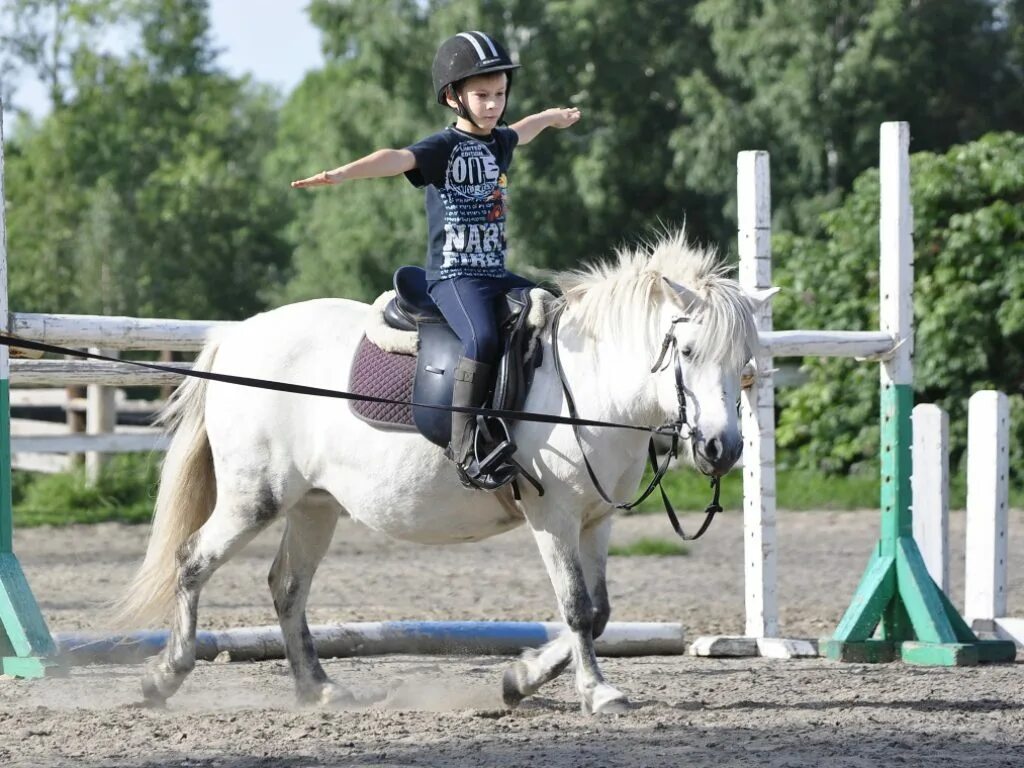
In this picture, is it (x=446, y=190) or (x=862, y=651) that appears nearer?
(x=446, y=190)

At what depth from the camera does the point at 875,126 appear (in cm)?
2544

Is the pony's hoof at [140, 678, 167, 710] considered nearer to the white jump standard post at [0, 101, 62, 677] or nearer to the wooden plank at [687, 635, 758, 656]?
the white jump standard post at [0, 101, 62, 677]

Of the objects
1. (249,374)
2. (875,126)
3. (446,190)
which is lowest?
(249,374)

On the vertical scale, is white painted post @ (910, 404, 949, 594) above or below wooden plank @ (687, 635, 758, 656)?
above

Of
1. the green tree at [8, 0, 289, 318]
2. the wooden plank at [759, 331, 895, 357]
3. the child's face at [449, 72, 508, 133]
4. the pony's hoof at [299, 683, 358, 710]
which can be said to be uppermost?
the green tree at [8, 0, 289, 318]

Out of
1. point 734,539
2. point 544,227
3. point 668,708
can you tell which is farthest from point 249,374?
point 544,227

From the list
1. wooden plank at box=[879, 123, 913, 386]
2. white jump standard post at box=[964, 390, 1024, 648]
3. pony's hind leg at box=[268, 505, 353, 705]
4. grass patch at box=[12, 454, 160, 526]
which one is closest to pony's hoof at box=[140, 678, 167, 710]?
pony's hind leg at box=[268, 505, 353, 705]

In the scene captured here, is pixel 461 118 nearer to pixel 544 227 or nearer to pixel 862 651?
pixel 862 651

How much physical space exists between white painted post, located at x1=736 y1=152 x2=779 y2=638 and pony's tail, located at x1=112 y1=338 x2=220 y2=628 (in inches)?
102

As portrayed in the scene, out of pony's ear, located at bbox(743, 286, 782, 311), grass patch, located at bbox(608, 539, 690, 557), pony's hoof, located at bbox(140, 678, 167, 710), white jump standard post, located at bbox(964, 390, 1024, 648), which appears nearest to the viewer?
pony's ear, located at bbox(743, 286, 782, 311)

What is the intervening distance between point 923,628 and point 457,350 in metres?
2.89

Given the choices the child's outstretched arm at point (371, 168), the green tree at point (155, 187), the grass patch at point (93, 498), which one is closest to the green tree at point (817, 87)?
the green tree at point (155, 187)

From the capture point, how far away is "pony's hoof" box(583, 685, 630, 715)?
5.37 metres

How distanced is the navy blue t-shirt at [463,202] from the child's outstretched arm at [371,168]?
6.0 inches
